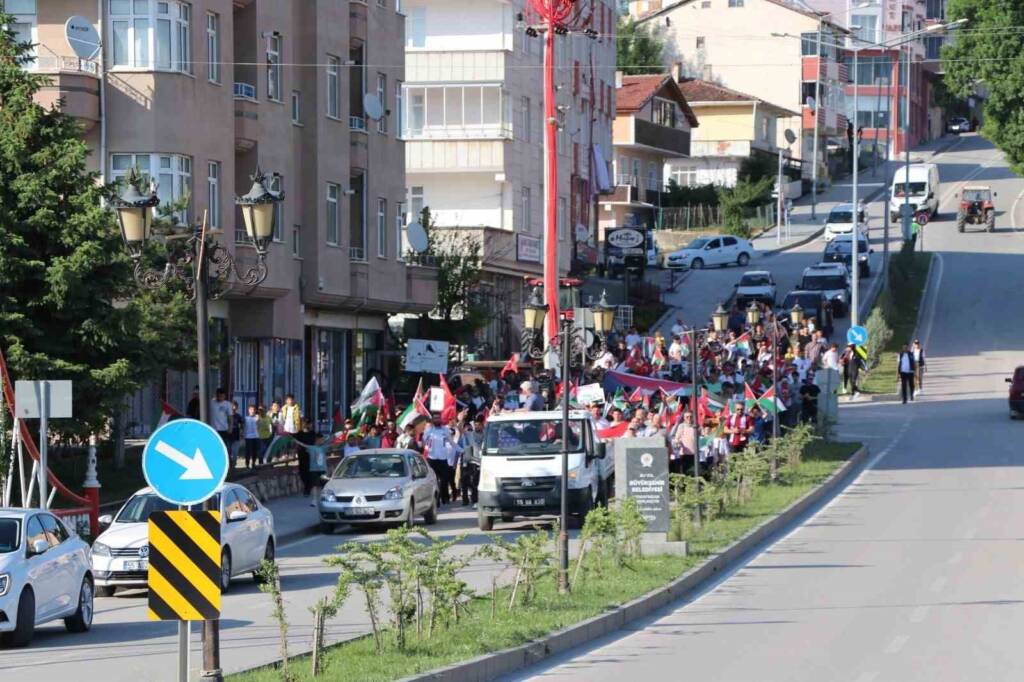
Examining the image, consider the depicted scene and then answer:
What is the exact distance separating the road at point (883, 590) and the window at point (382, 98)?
15148 mm

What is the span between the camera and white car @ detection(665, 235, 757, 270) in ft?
290

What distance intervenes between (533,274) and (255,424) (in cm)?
3138

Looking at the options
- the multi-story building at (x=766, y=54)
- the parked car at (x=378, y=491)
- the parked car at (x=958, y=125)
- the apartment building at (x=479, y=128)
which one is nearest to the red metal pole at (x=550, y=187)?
the apartment building at (x=479, y=128)

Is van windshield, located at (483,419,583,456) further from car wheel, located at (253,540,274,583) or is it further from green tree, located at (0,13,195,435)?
car wheel, located at (253,540,274,583)

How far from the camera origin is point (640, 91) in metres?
98.6

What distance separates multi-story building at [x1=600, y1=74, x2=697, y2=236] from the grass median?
69433 millimetres

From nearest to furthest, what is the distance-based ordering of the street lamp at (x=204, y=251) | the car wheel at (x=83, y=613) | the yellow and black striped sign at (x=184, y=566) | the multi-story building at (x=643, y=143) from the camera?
1. the yellow and black striped sign at (x=184, y=566)
2. the street lamp at (x=204, y=251)
3. the car wheel at (x=83, y=613)
4. the multi-story building at (x=643, y=143)

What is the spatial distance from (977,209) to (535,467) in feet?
240

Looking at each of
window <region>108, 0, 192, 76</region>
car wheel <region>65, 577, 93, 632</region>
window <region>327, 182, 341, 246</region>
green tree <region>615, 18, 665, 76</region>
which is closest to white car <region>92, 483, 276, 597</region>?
car wheel <region>65, 577, 93, 632</region>

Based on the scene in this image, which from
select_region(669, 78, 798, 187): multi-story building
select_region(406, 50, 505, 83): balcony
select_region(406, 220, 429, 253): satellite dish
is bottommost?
select_region(406, 220, 429, 253): satellite dish

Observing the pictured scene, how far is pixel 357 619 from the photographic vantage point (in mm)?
20234

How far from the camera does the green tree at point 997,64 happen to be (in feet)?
242

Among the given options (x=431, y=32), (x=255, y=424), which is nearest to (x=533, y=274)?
(x=431, y=32)

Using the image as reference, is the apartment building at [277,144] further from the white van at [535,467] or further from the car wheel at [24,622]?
the car wheel at [24,622]
